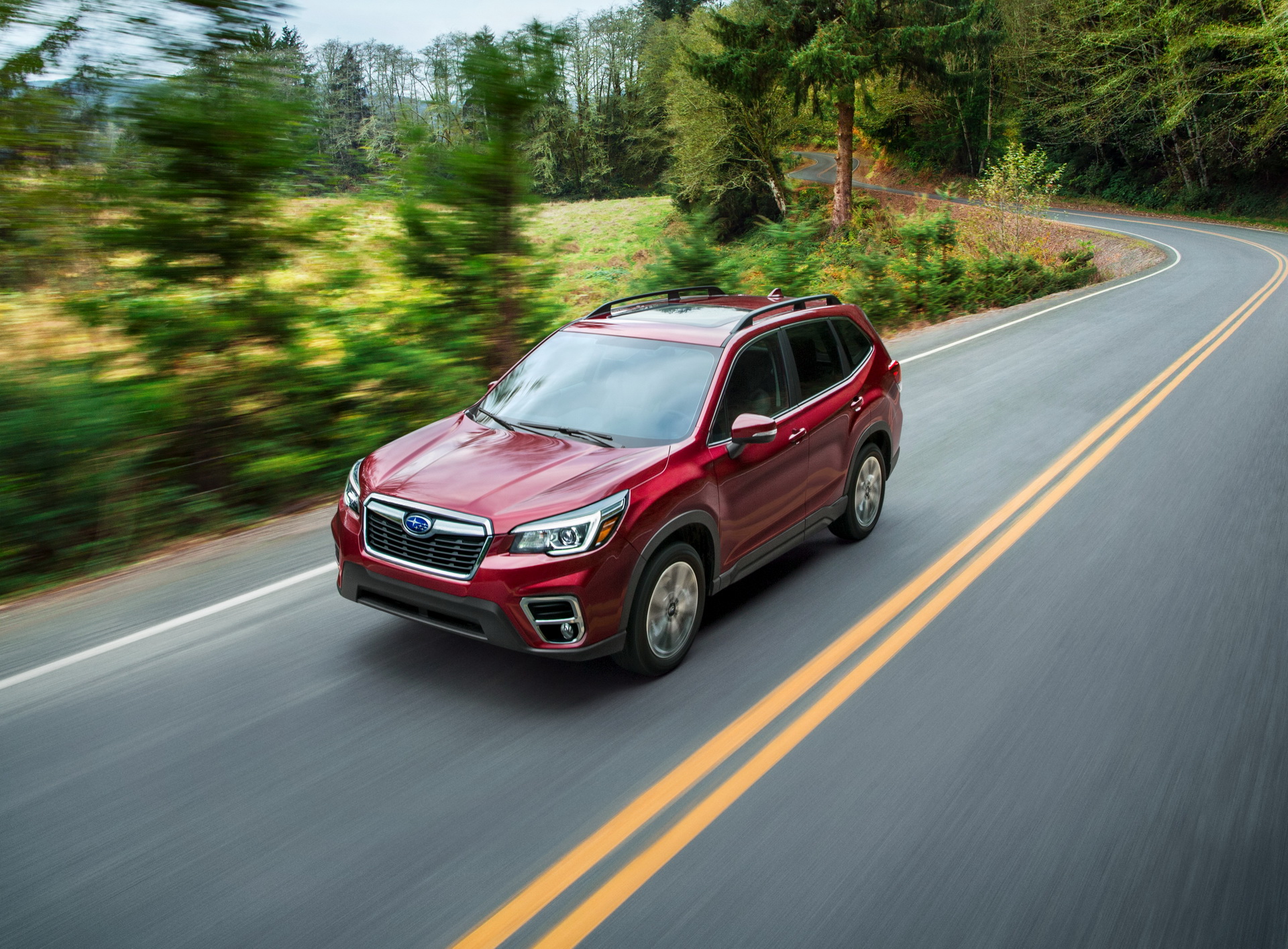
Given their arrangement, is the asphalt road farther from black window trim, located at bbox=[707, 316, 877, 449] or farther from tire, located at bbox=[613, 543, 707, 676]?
black window trim, located at bbox=[707, 316, 877, 449]

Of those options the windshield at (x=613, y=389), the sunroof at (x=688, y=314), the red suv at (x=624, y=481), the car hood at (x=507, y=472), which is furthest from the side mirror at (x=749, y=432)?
the sunroof at (x=688, y=314)

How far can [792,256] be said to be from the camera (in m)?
16.9

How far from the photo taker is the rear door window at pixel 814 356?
6.01 metres

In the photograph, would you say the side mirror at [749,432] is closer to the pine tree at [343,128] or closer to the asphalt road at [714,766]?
the asphalt road at [714,766]

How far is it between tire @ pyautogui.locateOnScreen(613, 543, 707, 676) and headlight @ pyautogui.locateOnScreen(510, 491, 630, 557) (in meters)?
0.34

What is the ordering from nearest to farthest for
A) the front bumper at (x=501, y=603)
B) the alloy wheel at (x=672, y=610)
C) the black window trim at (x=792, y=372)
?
1. the front bumper at (x=501, y=603)
2. the alloy wheel at (x=672, y=610)
3. the black window trim at (x=792, y=372)

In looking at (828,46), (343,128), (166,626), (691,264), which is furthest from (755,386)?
(828,46)

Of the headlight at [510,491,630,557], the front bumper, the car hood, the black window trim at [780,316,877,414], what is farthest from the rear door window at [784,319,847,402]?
the front bumper

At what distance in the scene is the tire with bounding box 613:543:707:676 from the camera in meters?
4.57

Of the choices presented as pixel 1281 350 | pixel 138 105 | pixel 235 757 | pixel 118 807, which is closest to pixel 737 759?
pixel 235 757

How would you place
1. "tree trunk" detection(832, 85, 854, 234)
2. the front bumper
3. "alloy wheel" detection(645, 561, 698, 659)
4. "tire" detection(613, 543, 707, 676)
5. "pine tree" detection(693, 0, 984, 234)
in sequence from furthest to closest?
"tree trunk" detection(832, 85, 854, 234) < "pine tree" detection(693, 0, 984, 234) < "alloy wheel" detection(645, 561, 698, 659) < "tire" detection(613, 543, 707, 676) < the front bumper

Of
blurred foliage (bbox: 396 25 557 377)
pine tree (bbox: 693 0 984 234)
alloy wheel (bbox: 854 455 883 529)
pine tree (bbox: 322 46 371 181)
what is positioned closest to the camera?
alloy wheel (bbox: 854 455 883 529)

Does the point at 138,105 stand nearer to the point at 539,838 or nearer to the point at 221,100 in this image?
the point at 221,100

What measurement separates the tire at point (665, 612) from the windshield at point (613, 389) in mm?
643
